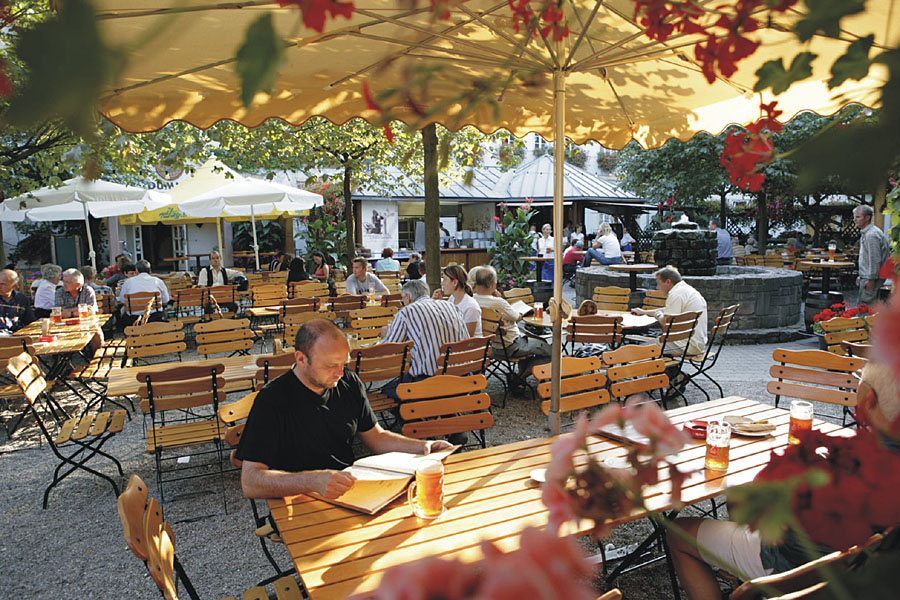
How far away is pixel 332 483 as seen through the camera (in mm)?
2438

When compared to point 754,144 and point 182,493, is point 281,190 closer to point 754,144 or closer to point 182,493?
point 182,493

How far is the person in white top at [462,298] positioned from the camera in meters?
6.14

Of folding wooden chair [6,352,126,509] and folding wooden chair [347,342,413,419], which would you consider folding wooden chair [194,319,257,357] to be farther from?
folding wooden chair [347,342,413,419]

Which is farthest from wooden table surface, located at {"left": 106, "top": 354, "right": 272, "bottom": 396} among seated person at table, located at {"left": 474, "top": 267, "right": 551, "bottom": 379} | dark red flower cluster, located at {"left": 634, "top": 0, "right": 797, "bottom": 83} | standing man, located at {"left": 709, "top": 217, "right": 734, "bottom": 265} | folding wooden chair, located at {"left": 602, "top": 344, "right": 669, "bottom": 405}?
standing man, located at {"left": 709, "top": 217, "right": 734, "bottom": 265}

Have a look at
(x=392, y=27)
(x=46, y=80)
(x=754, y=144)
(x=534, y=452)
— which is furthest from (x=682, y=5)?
(x=392, y=27)

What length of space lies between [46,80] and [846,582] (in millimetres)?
607

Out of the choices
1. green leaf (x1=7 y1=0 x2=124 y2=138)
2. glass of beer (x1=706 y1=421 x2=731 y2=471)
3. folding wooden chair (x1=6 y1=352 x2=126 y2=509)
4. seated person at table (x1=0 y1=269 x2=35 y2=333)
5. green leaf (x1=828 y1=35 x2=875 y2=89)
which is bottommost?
folding wooden chair (x1=6 y1=352 x2=126 y2=509)

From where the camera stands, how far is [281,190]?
12219mm

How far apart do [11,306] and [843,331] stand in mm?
8788

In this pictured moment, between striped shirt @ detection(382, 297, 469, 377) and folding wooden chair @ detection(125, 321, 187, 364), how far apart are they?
7.92 ft

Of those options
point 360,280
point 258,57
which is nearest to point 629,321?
point 360,280

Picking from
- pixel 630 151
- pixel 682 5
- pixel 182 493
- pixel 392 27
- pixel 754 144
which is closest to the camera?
pixel 682 5

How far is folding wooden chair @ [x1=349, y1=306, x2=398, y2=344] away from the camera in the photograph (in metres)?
7.08

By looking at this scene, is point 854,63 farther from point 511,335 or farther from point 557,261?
point 511,335
